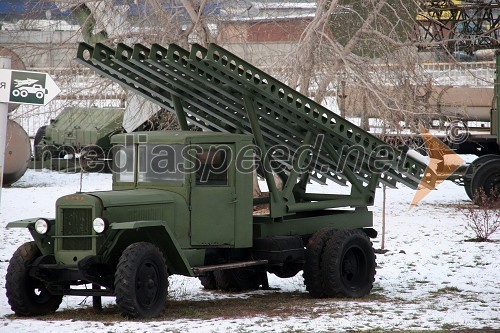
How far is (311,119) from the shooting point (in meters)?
9.78

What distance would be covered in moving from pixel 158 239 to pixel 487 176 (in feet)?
40.4

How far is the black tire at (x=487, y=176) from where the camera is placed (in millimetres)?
19828

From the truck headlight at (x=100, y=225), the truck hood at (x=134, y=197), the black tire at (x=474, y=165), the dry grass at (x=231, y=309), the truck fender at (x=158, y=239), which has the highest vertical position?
the black tire at (x=474, y=165)

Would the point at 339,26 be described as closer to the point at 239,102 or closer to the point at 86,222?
the point at 239,102

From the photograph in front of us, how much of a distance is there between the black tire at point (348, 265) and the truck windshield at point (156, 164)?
1802mm

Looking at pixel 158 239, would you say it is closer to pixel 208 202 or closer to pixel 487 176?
pixel 208 202

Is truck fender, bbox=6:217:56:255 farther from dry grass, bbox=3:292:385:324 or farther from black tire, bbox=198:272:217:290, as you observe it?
black tire, bbox=198:272:217:290

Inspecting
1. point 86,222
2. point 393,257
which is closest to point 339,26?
point 393,257

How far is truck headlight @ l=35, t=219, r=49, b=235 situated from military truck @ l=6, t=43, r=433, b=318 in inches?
0.5

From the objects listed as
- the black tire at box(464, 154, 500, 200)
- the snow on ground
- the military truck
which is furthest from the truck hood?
the black tire at box(464, 154, 500, 200)

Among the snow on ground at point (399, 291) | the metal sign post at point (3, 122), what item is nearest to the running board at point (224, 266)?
the snow on ground at point (399, 291)

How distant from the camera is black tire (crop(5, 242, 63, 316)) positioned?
8.81 meters

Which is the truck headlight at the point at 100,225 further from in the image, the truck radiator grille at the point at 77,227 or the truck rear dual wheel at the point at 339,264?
the truck rear dual wheel at the point at 339,264

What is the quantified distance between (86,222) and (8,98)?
4.31 feet
